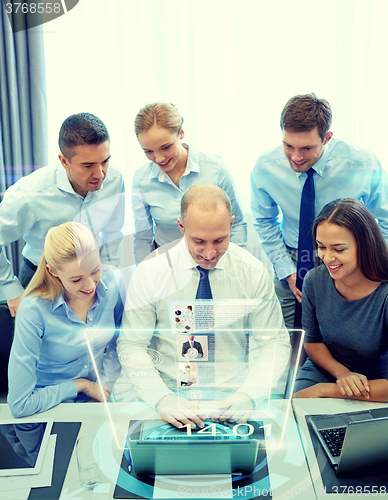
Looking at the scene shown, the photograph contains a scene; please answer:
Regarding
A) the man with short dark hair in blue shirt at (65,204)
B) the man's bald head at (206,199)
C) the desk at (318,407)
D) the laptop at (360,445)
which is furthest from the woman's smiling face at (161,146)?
the laptop at (360,445)

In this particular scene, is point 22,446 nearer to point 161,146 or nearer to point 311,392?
point 311,392

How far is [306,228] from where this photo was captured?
62.1 inches

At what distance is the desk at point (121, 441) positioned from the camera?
0.83m

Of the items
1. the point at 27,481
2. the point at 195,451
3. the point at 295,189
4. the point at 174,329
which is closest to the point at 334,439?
the point at 195,451

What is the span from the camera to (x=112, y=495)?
82 centimetres

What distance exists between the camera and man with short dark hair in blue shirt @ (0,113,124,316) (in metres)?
1.44

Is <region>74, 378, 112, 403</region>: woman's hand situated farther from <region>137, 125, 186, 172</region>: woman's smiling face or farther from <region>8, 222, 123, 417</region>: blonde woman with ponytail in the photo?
<region>137, 125, 186, 172</region>: woman's smiling face

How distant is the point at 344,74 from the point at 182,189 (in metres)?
0.93

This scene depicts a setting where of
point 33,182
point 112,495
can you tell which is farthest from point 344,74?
point 112,495

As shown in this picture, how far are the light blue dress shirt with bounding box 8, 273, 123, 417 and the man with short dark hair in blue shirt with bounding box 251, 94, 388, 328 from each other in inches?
23.8

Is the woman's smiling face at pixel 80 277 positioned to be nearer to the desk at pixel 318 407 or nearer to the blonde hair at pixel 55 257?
the blonde hair at pixel 55 257

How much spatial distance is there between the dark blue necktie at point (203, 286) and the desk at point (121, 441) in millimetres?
354

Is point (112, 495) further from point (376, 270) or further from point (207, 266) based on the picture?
point (376, 270)

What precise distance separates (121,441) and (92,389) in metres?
0.33
